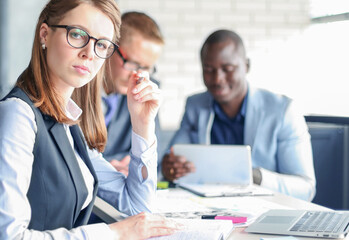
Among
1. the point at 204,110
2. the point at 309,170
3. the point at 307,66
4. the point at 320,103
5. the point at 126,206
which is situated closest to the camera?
the point at 126,206

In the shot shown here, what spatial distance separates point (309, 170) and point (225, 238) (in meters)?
1.34

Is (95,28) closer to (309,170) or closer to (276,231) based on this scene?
(276,231)

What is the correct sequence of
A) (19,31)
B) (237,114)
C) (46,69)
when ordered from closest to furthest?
(46,69) < (237,114) < (19,31)

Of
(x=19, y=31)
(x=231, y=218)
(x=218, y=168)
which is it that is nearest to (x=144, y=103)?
(x=231, y=218)

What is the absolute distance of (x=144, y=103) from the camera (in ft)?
6.52

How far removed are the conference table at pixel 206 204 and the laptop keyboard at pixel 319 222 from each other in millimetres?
187

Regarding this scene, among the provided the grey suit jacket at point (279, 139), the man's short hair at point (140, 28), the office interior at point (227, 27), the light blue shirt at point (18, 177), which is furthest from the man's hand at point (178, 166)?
the office interior at point (227, 27)

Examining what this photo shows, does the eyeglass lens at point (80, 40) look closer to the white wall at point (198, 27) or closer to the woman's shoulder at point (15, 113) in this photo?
the woman's shoulder at point (15, 113)

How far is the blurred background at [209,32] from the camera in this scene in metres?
4.73

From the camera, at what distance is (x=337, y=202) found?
3838 mm

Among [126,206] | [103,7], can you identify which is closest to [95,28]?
[103,7]

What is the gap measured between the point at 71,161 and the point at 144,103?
45 centimetres

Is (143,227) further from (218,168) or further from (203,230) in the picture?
(218,168)

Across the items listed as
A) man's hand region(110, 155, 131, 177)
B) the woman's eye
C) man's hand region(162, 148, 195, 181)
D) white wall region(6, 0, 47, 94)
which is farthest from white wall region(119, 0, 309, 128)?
the woman's eye
